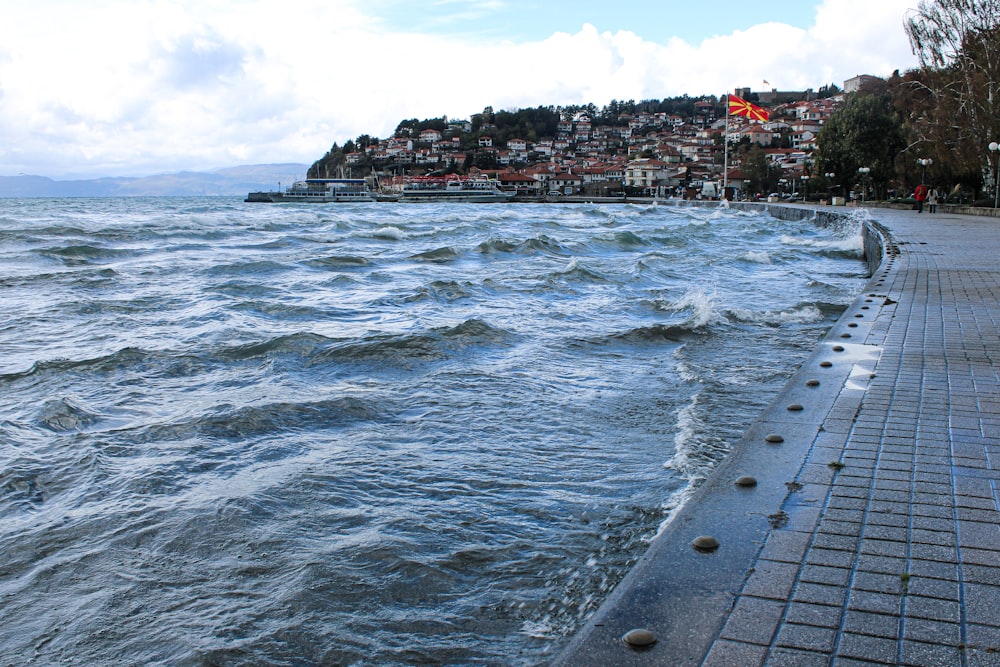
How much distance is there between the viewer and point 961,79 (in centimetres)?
3155

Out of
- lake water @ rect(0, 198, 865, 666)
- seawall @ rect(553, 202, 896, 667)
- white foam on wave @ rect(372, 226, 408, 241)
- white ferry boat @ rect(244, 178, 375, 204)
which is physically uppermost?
white ferry boat @ rect(244, 178, 375, 204)

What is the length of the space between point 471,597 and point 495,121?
17831 cm

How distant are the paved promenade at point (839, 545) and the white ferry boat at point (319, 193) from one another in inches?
3447

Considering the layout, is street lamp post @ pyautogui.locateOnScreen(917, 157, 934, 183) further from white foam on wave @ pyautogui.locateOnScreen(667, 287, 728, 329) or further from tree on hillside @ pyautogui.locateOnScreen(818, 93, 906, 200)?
white foam on wave @ pyautogui.locateOnScreen(667, 287, 728, 329)

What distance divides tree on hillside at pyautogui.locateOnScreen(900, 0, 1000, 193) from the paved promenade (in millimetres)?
29741

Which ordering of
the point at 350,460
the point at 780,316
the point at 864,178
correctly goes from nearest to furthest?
the point at 350,460, the point at 780,316, the point at 864,178

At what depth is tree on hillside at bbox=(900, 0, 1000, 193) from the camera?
2914 centimetres

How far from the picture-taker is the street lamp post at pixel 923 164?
33656 mm

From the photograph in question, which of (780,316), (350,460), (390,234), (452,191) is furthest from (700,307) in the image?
(452,191)

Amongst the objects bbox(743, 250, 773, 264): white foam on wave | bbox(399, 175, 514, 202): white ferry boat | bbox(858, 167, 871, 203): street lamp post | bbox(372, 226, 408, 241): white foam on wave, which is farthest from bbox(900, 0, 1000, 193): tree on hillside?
bbox(399, 175, 514, 202): white ferry boat

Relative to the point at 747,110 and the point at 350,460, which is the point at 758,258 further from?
the point at 747,110

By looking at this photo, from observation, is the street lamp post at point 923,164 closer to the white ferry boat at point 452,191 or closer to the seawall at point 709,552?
the seawall at point 709,552

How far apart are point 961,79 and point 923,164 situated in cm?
412

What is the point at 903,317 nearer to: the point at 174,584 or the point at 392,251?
the point at 174,584
